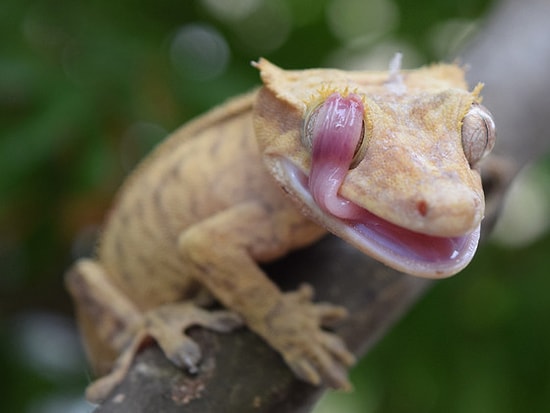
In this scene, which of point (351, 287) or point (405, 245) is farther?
point (351, 287)

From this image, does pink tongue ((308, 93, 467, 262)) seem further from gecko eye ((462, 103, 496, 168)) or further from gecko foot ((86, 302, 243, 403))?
gecko foot ((86, 302, 243, 403))

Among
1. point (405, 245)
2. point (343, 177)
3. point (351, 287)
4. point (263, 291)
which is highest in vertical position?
point (343, 177)

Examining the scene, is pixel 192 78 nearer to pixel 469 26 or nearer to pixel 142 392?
pixel 469 26

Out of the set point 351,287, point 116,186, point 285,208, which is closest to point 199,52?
point 116,186

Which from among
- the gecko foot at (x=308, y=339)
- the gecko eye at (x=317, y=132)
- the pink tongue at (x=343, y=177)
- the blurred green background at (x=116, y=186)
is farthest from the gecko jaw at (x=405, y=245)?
the blurred green background at (x=116, y=186)

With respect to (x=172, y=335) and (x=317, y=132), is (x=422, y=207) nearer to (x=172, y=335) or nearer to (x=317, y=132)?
(x=317, y=132)

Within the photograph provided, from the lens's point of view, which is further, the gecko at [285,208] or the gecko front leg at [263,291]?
the gecko front leg at [263,291]

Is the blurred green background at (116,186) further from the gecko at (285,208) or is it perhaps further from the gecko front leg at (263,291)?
the gecko front leg at (263,291)
